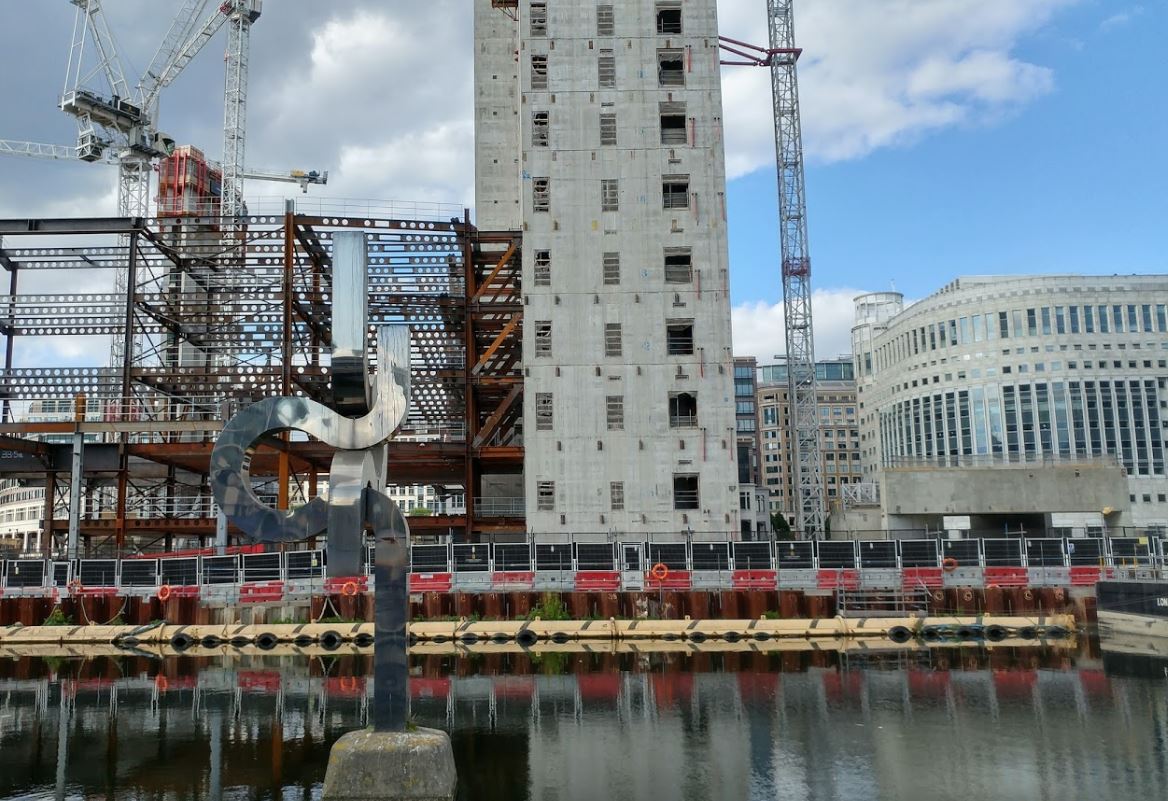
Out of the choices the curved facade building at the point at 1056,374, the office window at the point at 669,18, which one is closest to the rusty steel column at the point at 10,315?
the office window at the point at 669,18

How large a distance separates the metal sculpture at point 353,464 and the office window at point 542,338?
3809cm

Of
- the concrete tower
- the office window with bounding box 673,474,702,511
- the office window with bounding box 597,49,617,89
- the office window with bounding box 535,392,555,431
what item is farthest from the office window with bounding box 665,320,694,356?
the office window with bounding box 597,49,617,89

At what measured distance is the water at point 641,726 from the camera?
16.5 m

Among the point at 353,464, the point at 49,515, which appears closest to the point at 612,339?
the point at 49,515

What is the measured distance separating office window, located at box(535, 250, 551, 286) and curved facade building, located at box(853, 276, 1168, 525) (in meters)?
65.4

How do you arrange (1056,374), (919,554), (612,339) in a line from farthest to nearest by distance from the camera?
(1056,374) → (612,339) → (919,554)

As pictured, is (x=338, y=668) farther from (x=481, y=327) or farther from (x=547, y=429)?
(x=481, y=327)

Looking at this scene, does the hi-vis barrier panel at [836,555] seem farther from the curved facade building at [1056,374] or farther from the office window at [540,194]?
the curved facade building at [1056,374]

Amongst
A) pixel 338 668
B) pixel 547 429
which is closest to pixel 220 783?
pixel 338 668

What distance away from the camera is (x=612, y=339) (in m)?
54.5

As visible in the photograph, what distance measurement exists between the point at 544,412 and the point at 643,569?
1664 cm

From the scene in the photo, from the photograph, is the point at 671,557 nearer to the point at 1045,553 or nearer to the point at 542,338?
the point at 1045,553

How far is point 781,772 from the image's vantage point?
56.2 feet

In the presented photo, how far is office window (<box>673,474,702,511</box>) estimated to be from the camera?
53.0 m
